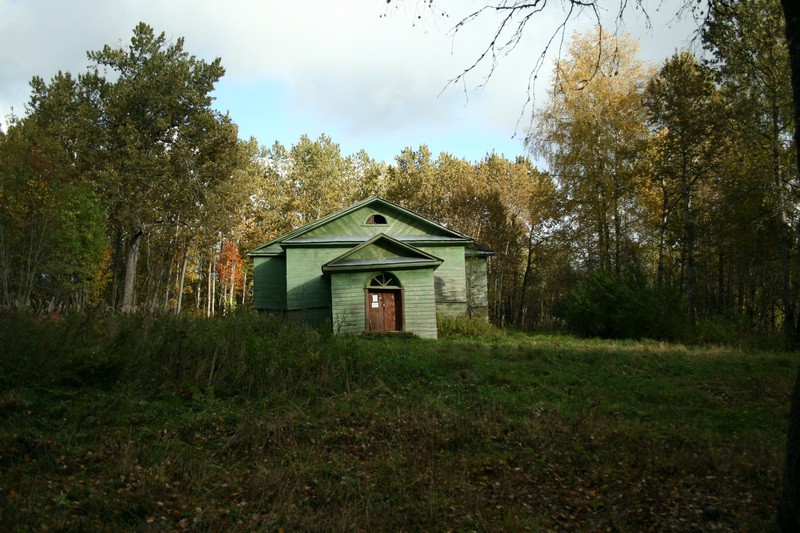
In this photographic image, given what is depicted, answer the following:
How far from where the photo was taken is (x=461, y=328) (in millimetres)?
22359

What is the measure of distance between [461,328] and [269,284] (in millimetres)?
9956

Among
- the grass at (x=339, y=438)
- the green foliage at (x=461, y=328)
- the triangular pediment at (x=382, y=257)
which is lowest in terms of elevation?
the grass at (x=339, y=438)

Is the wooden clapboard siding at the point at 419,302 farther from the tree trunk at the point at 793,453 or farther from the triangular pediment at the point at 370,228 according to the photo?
the tree trunk at the point at 793,453

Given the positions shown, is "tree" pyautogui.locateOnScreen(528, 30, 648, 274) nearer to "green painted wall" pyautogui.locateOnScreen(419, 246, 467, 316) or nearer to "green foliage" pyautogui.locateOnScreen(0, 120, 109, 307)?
"green painted wall" pyautogui.locateOnScreen(419, 246, 467, 316)

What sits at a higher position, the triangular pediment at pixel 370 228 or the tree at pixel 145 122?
the tree at pixel 145 122

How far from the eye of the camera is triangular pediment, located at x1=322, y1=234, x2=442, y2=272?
20.5 m

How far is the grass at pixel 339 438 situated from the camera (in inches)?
186

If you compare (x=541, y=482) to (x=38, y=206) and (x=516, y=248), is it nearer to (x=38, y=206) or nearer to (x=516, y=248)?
(x=38, y=206)

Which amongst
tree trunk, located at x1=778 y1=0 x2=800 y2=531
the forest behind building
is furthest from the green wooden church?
tree trunk, located at x1=778 y1=0 x2=800 y2=531

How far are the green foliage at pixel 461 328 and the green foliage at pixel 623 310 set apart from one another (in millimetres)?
3655

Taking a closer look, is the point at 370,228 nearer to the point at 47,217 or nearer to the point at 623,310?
the point at 623,310

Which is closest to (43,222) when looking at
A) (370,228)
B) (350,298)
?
(350,298)

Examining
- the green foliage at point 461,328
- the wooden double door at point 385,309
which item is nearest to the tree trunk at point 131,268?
the wooden double door at point 385,309

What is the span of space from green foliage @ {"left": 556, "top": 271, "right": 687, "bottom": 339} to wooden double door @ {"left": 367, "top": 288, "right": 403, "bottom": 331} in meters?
7.72
